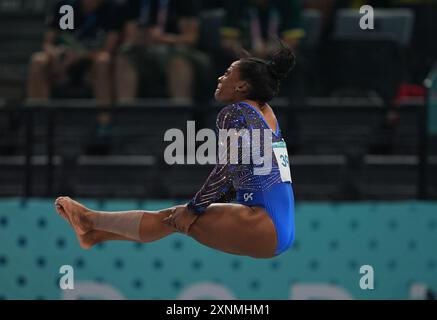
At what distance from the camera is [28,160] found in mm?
7973

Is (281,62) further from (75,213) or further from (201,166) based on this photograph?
(201,166)

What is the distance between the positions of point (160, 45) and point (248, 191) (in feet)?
9.23

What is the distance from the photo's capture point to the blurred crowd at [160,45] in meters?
8.09

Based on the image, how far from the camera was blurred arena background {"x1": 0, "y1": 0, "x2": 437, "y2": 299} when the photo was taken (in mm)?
7875

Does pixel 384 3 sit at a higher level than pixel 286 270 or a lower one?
higher

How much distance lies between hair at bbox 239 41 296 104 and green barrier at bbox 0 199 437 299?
2304mm

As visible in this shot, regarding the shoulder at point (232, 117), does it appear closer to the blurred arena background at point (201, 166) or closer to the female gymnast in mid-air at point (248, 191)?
the female gymnast in mid-air at point (248, 191)

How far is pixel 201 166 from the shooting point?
7.93m

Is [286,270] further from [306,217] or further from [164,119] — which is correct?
[164,119]

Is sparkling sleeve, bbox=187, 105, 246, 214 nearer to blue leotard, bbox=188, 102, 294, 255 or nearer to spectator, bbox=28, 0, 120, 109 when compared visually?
blue leotard, bbox=188, 102, 294, 255

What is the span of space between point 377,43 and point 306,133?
0.85m

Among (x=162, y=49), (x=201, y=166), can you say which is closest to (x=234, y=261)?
(x=201, y=166)

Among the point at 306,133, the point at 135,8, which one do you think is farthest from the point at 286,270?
the point at 135,8

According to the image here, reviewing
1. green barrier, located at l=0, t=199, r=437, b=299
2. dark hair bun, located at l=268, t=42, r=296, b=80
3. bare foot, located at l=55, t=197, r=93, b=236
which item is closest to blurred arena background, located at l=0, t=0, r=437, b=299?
green barrier, located at l=0, t=199, r=437, b=299
